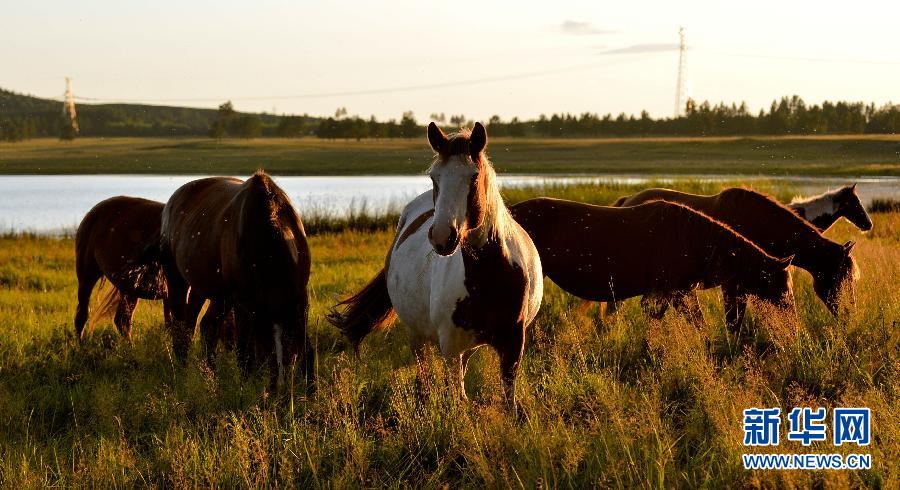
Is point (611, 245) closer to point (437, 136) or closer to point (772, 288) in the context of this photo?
point (772, 288)

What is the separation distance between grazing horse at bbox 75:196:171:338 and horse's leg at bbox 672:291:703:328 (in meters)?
5.00

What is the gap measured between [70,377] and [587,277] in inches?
183

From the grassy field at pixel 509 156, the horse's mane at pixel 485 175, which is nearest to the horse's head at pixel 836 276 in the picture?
the horse's mane at pixel 485 175

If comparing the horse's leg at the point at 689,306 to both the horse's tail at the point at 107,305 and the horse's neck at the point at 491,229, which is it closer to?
the horse's neck at the point at 491,229

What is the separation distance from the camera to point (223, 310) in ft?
23.0

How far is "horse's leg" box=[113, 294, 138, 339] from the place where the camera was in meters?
8.44

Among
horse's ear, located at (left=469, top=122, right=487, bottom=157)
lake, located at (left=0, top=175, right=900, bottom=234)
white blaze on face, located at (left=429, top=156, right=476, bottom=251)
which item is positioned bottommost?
lake, located at (left=0, top=175, right=900, bottom=234)

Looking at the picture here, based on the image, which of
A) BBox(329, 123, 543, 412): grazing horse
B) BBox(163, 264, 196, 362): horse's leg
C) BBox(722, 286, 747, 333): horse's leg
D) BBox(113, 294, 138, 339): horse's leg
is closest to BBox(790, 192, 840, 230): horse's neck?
BBox(722, 286, 747, 333): horse's leg

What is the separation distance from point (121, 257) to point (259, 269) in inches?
128

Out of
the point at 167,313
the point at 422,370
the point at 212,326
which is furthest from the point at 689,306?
the point at 167,313

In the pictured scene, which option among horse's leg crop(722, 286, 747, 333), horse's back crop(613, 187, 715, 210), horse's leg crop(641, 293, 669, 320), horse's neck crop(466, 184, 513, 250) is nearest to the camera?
horse's neck crop(466, 184, 513, 250)

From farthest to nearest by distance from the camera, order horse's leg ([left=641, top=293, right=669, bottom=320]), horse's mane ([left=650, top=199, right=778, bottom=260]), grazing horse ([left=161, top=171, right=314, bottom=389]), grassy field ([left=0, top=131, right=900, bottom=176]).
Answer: grassy field ([left=0, top=131, right=900, bottom=176])
horse's leg ([left=641, top=293, right=669, bottom=320])
horse's mane ([left=650, top=199, right=778, bottom=260])
grazing horse ([left=161, top=171, right=314, bottom=389])

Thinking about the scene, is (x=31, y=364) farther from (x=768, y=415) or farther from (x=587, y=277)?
(x=768, y=415)

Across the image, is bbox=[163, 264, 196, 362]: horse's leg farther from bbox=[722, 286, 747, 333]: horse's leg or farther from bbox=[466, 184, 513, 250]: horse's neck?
bbox=[722, 286, 747, 333]: horse's leg
